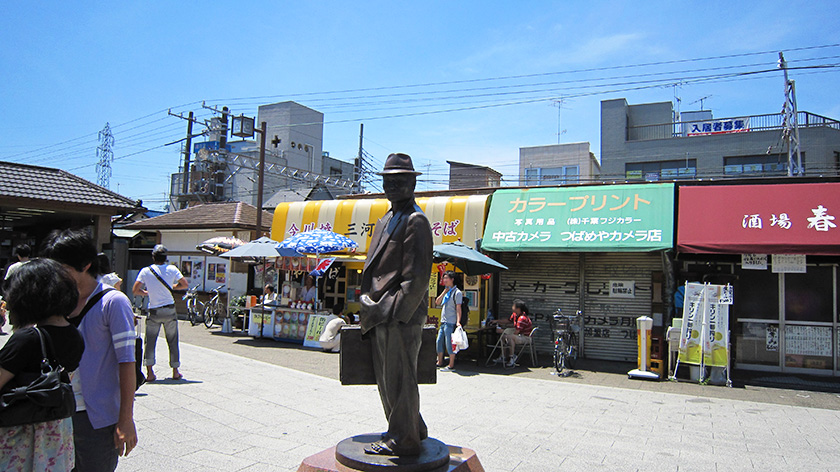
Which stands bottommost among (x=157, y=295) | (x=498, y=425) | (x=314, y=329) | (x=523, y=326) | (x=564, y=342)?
(x=498, y=425)

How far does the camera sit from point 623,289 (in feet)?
41.3

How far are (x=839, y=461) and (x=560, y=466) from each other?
10.3 ft

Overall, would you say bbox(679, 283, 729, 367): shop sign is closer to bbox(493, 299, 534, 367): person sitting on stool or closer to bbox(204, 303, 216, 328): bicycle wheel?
bbox(493, 299, 534, 367): person sitting on stool

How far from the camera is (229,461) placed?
507 centimetres

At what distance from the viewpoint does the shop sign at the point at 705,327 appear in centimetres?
1008

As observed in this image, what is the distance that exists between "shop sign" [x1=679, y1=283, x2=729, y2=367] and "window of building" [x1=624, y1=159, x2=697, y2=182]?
15.0m

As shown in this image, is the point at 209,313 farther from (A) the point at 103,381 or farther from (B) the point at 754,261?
(A) the point at 103,381

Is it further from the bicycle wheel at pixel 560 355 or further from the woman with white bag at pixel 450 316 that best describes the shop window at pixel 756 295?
the woman with white bag at pixel 450 316

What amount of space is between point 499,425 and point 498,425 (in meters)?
0.01

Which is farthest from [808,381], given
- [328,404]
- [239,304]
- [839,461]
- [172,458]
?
[239,304]

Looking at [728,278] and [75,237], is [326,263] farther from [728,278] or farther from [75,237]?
[75,237]

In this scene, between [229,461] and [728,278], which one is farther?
[728,278]

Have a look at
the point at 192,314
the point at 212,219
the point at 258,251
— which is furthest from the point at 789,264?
the point at 212,219

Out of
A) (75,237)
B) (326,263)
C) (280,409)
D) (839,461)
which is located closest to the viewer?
(75,237)
